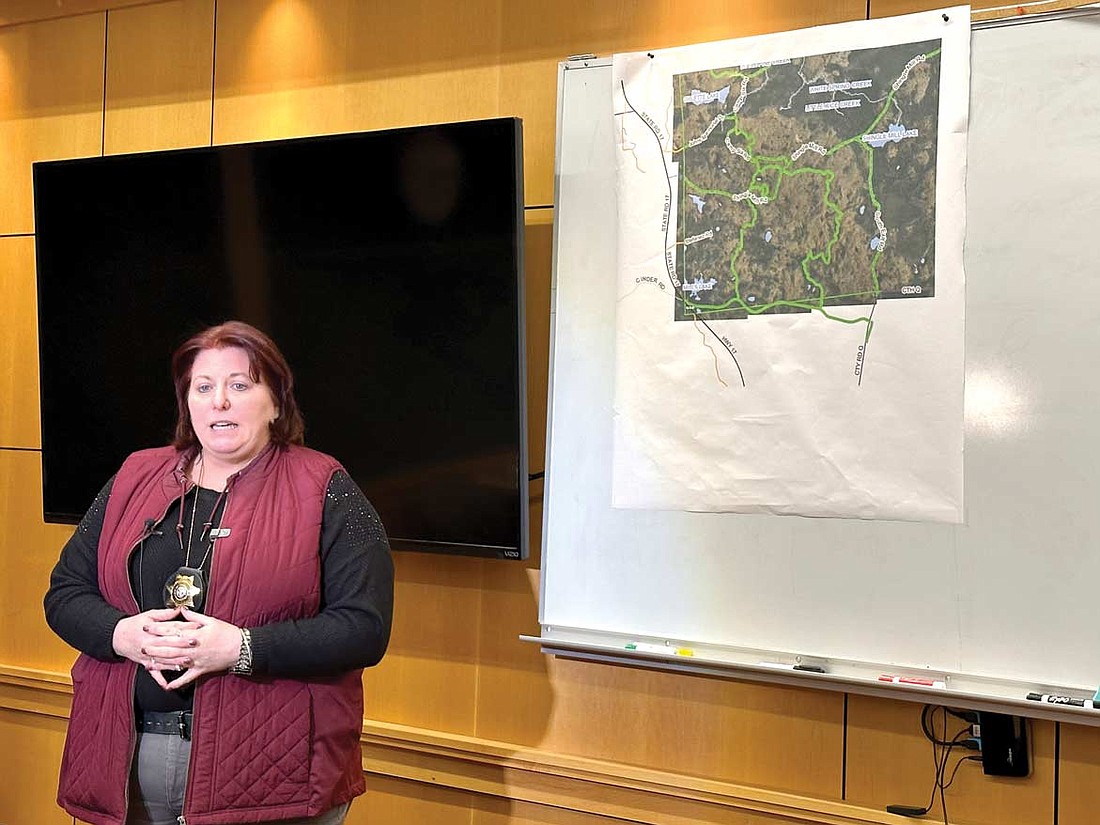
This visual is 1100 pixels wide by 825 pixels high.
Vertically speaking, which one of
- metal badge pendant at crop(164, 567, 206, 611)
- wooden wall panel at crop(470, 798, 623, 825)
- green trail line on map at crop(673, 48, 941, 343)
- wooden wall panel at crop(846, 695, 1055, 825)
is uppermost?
green trail line on map at crop(673, 48, 941, 343)

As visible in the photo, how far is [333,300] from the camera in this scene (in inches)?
118

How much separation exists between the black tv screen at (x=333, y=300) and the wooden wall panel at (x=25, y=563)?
0.26 m

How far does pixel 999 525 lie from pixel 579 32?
4.98ft

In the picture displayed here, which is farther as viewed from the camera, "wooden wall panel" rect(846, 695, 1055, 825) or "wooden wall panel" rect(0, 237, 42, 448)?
"wooden wall panel" rect(0, 237, 42, 448)

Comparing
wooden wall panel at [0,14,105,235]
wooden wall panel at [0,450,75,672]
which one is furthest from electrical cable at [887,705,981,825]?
wooden wall panel at [0,14,105,235]

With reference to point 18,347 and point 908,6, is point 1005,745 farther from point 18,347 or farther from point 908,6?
point 18,347

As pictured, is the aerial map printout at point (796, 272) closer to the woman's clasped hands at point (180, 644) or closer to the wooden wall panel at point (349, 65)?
the wooden wall panel at point (349, 65)

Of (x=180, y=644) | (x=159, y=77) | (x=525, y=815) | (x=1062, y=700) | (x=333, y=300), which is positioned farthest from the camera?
(x=159, y=77)

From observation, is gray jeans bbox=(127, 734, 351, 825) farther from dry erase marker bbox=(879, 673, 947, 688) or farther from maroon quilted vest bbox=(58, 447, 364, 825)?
dry erase marker bbox=(879, 673, 947, 688)

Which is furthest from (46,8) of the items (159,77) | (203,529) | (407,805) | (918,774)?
(918,774)

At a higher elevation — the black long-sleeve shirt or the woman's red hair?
the woman's red hair

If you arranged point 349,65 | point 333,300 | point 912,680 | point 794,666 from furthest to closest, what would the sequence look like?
point 349,65 → point 333,300 → point 794,666 → point 912,680

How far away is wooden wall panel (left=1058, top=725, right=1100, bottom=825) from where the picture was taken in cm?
236

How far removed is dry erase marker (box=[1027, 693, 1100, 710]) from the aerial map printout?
1.24ft
